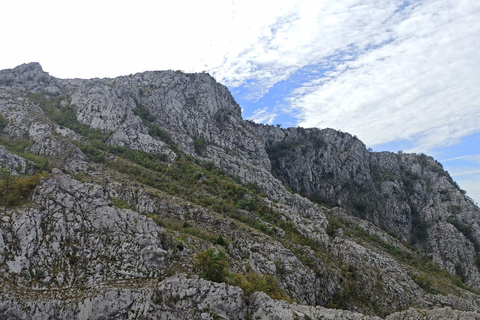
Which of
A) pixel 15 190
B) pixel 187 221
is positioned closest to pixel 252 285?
pixel 187 221

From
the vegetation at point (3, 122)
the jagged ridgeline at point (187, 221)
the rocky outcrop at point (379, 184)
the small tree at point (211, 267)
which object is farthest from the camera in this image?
the rocky outcrop at point (379, 184)

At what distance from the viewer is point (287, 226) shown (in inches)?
2040

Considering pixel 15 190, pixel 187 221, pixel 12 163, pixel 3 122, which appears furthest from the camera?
pixel 3 122

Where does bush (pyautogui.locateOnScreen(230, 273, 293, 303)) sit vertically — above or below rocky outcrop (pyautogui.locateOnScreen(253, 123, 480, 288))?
below

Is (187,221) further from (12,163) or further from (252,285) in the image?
(12,163)

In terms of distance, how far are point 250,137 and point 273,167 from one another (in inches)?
864

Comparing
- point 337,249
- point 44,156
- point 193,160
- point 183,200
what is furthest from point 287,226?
point 44,156

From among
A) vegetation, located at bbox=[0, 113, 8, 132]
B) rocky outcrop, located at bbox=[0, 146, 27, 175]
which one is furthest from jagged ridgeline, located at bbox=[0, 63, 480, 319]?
vegetation, located at bbox=[0, 113, 8, 132]

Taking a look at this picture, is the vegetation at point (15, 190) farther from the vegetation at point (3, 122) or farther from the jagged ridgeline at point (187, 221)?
the vegetation at point (3, 122)

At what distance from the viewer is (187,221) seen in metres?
43.2

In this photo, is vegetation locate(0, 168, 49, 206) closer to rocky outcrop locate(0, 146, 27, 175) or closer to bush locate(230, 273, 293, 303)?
rocky outcrop locate(0, 146, 27, 175)

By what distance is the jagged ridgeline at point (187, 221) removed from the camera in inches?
1046

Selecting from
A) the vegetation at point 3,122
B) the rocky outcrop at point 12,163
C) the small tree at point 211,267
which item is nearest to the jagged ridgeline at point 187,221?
the small tree at point 211,267

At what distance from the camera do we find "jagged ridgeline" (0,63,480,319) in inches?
1046
